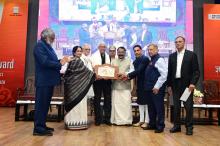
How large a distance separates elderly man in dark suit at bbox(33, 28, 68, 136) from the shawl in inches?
22.2

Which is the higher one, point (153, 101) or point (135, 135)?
point (153, 101)

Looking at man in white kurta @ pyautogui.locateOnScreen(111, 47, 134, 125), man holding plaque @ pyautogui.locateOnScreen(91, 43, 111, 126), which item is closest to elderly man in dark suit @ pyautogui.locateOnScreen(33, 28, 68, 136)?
man holding plaque @ pyautogui.locateOnScreen(91, 43, 111, 126)

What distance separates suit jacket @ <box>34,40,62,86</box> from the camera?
396cm

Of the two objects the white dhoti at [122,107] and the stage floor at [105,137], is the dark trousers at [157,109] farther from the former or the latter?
the white dhoti at [122,107]

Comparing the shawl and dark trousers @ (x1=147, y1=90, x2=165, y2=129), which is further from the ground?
the shawl

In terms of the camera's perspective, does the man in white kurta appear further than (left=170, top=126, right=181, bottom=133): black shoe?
Yes

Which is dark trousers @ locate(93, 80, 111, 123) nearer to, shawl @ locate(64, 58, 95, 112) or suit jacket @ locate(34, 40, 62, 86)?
shawl @ locate(64, 58, 95, 112)

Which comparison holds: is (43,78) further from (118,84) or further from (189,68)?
(189,68)

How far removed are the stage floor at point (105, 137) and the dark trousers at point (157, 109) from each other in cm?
19

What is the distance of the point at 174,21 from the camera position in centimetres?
803

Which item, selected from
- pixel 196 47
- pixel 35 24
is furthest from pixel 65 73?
pixel 196 47

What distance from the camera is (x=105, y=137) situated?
3.96m

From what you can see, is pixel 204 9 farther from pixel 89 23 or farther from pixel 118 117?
pixel 118 117

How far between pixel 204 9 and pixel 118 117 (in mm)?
4651
